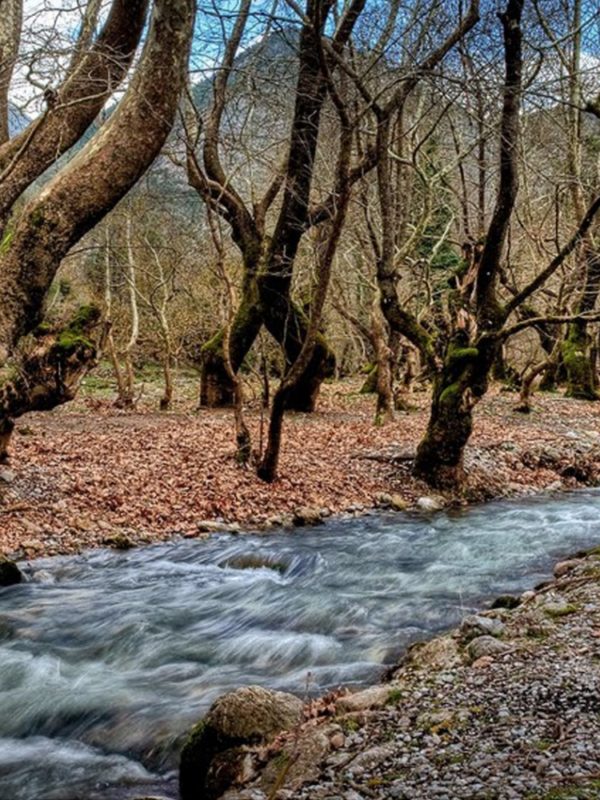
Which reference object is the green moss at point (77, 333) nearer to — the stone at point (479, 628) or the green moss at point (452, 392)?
the green moss at point (452, 392)

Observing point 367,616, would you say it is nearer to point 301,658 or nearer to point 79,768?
point 301,658

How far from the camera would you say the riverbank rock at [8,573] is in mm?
7020

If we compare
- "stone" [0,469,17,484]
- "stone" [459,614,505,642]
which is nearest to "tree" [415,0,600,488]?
"stone" [459,614,505,642]

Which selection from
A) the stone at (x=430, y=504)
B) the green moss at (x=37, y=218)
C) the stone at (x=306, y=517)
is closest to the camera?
the green moss at (x=37, y=218)

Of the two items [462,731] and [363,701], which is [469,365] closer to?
[363,701]

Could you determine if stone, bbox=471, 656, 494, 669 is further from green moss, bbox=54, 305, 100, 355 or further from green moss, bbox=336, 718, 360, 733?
green moss, bbox=54, 305, 100, 355

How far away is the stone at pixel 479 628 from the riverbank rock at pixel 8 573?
4.33m

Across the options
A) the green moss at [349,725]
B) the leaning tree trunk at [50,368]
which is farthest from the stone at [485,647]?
the leaning tree trunk at [50,368]

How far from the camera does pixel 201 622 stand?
21.6ft

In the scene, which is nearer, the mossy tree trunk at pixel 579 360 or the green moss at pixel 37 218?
the green moss at pixel 37 218

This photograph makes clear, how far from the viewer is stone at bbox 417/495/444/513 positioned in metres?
10.6

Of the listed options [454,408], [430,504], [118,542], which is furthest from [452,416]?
[118,542]

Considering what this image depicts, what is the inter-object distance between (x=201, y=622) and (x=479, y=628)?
2.62 metres

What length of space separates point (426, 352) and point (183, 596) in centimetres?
602
